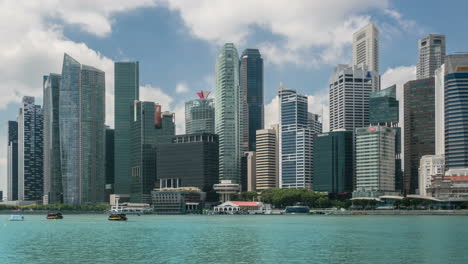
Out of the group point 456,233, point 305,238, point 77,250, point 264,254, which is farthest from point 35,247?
point 456,233

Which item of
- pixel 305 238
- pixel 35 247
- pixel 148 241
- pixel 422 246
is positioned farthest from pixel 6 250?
Result: pixel 422 246

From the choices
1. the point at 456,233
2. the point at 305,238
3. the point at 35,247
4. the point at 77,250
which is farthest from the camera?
the point at 456,233

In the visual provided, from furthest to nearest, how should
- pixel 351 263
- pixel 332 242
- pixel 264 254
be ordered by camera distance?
pixel 332 242
pixel 264 254
pixel 351 263

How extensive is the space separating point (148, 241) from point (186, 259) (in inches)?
1498

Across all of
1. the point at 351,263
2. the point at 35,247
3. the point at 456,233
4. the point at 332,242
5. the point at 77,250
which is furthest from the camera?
the point at 456,233

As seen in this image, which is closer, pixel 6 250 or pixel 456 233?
pixel 6 250

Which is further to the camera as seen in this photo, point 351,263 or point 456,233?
point 456,233

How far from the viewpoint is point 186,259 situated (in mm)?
103000

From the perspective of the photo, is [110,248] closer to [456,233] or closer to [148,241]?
[148,241]

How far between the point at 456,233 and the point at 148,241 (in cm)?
8089

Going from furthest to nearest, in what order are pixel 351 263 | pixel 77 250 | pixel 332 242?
pixel 332 242 < pixel 77 250 < pixel 351 263

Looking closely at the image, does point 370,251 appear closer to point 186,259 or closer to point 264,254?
point 264,254

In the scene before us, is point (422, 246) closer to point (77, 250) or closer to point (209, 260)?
point (209, 260)

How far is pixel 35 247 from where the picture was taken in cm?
12662
